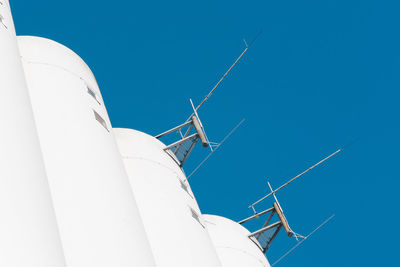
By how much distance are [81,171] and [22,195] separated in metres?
4.33

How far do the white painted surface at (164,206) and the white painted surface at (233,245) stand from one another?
10.9ft

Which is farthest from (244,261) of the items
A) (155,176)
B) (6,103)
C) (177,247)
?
(6,103)

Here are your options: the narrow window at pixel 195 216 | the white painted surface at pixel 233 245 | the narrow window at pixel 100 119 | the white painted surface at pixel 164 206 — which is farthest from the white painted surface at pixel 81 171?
the white painted surface at pixel 233 245

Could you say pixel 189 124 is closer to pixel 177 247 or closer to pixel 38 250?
pixel 177 247

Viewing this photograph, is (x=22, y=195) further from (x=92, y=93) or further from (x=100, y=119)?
(x=92, y=93)

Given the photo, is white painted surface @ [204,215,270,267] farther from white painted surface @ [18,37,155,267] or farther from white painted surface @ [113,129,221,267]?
white painted surface @ [18,37,155,267]

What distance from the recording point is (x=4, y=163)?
1086 cm

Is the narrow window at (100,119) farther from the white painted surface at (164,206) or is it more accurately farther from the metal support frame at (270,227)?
the metal support frame at (270,227)

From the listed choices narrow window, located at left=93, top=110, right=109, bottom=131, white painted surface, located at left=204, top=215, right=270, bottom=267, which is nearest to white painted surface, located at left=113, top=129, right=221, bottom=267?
narrow window, located at left=93, top=110, right=109, bottom=131

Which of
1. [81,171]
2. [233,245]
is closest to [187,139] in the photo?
[233,245]

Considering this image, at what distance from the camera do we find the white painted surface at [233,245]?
24.0 meters

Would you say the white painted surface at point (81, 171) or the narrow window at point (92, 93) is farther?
the narrow window at point (92, 93)

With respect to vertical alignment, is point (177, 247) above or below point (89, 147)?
below

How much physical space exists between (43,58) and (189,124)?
Result: 9031 mm
